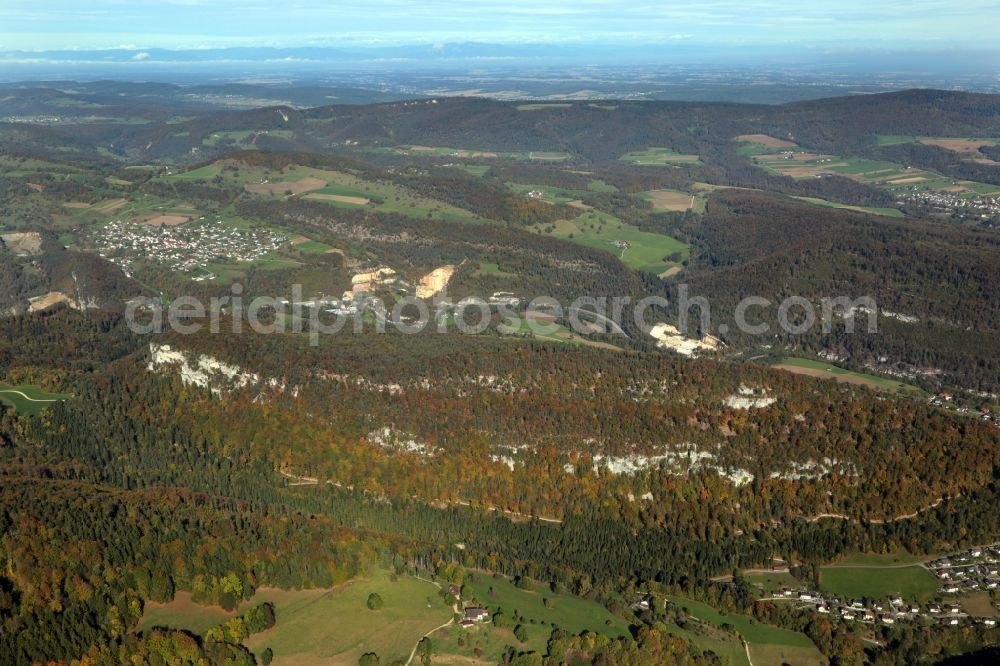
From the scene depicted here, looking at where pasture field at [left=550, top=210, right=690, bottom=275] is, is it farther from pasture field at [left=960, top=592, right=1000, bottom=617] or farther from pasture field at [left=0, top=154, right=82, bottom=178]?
pasture field at [left=0, top=154, right=82, bottom=178]

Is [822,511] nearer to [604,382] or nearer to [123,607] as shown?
[604,382]

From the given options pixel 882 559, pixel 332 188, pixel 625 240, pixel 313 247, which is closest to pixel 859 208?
pixel 625 240

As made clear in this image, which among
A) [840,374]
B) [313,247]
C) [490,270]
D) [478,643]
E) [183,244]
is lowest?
[478,643]

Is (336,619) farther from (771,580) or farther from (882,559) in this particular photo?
(882,559)

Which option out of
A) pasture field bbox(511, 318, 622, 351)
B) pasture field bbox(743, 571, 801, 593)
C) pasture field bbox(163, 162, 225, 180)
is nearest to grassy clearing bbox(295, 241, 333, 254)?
pasture field bbox(511, 318, 622, 351)

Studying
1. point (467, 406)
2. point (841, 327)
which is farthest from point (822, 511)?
point (841, 327)

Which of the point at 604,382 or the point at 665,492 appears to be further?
the point at 604,382
